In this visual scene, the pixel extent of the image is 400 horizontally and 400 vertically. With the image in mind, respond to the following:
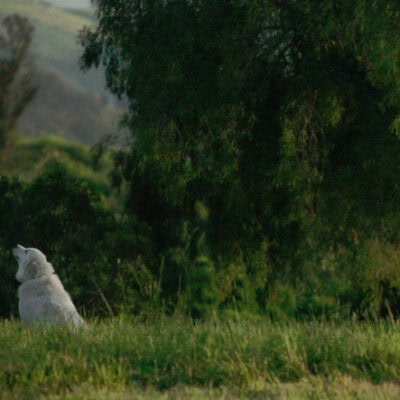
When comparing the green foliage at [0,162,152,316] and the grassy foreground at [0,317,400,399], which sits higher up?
the grassy foreground at [0,317,400,399]

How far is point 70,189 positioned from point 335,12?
19.3 feet

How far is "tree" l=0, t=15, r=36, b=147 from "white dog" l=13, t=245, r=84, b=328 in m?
23.2

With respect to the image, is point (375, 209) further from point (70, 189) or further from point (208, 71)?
point (70, 189)

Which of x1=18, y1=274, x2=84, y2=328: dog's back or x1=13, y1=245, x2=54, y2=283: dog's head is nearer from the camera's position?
x1=18, y1=274, x2=84, y2=328: dog's back

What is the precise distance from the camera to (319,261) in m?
16.1

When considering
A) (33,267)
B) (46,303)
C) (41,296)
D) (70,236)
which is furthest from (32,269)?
(70,236)

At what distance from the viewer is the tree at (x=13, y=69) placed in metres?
32.4

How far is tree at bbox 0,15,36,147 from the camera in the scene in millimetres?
32438

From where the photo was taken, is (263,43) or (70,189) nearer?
(263,43)

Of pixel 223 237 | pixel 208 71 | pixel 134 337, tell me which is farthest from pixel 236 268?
pixel 134 337

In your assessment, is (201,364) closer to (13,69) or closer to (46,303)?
(46,303)

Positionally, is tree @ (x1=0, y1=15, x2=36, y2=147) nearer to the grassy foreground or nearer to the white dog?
the white dog

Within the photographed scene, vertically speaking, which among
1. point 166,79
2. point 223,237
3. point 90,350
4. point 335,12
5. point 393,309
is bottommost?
point 393,309

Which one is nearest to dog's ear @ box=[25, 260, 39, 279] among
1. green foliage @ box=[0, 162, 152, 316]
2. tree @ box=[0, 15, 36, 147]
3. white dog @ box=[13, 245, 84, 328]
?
white dog @ box=[13, 245, 84, 328]
